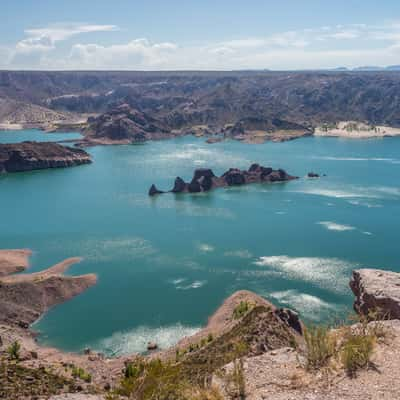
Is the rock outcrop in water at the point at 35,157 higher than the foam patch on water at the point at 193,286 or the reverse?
higher

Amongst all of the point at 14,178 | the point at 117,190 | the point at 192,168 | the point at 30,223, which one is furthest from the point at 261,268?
the point at 14,178

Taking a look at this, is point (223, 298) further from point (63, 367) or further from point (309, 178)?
point (309, 178)

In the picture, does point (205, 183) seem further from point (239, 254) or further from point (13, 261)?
point (13, 261)

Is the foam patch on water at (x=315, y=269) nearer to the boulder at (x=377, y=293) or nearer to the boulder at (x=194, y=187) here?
the boulder at (x=377, y=293)

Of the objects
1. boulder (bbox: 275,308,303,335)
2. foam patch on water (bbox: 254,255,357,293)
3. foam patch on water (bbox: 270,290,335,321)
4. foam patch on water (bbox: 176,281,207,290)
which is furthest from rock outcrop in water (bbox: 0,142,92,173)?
boulder (bbox: 275,308,303,335)

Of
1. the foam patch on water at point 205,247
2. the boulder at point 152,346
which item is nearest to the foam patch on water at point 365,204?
the foam patch on water at point 205,247
